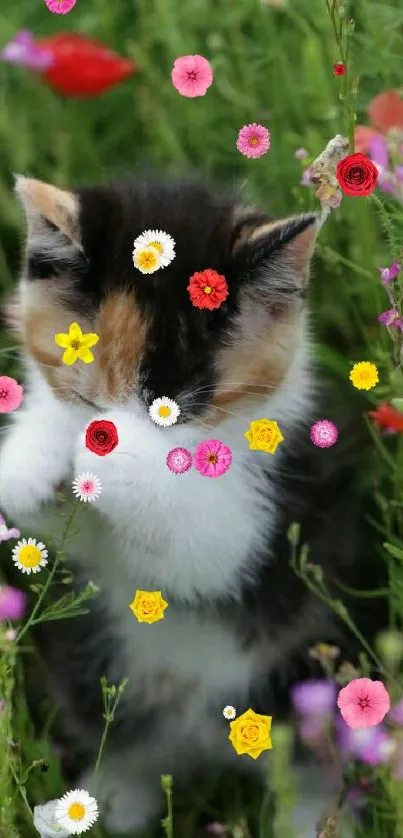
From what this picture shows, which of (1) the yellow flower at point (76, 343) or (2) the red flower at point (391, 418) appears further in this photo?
(2) the red flower at point (391, 418)

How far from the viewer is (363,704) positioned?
102 centimetres

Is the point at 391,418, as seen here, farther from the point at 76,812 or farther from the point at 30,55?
the point at 30,55

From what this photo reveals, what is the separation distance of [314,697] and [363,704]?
0.32 meters

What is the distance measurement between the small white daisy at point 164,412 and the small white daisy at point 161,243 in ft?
0.51

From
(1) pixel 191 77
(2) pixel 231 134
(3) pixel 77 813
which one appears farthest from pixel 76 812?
(2) pixel 231 134

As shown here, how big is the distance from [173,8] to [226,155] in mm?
366

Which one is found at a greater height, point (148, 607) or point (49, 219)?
point (49, 219)

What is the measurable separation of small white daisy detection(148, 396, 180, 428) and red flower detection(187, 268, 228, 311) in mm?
→ 118

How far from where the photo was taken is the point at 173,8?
7.42 feet

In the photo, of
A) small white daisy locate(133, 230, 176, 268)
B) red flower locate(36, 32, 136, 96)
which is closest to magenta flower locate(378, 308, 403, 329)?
small white daisy locate(133, 230, 176, 268)

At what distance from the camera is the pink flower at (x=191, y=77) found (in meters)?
1.15

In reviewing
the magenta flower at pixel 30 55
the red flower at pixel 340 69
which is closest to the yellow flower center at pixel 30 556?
the red flower at pixel 340 69

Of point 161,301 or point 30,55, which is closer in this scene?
point 161,301

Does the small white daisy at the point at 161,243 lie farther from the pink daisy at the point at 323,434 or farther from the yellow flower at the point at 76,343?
the pink daisy at the point at 323,434
